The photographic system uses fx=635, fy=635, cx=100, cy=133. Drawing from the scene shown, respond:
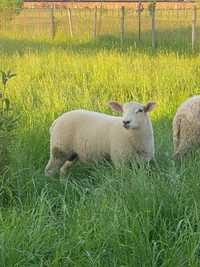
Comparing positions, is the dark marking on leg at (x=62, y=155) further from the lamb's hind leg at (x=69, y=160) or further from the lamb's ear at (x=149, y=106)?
the lamb's ear at (x=149, y=106)

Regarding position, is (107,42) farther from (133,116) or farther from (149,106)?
(133,116)

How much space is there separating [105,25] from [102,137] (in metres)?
23.8

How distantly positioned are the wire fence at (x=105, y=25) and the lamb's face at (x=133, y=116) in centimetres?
1531

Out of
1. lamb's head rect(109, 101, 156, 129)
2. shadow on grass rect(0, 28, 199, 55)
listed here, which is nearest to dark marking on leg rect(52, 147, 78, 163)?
lamb's head rect(109, 101, 156, 129)

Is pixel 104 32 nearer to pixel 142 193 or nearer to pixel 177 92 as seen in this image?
pixel 177 92

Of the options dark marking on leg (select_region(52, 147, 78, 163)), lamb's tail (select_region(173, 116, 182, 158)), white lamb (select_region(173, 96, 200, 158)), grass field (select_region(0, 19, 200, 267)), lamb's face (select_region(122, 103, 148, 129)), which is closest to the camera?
grass field (select_region(0, 19, 200, 267))

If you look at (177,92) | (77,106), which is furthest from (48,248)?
(177,92)

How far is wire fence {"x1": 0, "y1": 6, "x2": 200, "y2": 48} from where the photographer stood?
2417 centimetres

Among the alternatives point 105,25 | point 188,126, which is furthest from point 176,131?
point 105,25

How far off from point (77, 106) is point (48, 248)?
4.46m

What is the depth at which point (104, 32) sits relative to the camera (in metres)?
27.1

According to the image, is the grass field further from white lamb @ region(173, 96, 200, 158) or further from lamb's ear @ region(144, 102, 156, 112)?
lamb's ear @ region(144, 102, 156, 112)

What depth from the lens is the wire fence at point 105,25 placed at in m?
24.2

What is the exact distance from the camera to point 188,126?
6301 mm
